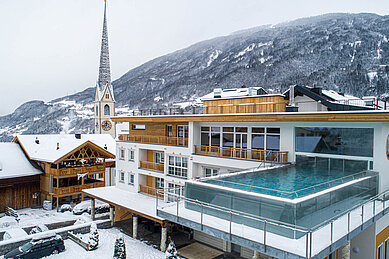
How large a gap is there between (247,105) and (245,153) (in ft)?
11.9

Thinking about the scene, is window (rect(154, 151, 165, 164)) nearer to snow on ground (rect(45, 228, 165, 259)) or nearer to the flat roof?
the flat roof

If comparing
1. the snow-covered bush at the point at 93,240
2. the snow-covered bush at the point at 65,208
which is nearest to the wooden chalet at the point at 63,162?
the snow-covered bush at the point at 65,208

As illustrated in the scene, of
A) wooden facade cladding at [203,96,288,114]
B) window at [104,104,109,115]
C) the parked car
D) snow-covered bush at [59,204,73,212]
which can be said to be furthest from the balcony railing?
window at [104,104,109,115]

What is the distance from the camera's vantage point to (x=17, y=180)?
90.5 ft

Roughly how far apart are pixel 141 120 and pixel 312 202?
16437 mm

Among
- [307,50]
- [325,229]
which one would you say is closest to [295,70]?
[307,50]

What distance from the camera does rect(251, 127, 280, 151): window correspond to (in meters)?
17.5

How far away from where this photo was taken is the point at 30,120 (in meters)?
168

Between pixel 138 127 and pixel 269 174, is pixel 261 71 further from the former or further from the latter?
pixel 269 174

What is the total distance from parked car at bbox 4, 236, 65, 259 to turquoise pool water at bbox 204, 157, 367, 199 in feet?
34.7

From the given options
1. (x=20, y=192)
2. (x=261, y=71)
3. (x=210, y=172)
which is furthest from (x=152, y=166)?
(x=261, y=71)

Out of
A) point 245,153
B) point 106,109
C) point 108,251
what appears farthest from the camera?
point 106,109

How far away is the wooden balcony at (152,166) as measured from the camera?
22.6 meters

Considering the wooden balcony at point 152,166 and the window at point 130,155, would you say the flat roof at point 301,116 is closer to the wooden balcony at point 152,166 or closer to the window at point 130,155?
the wooden balcony at point 152,166
